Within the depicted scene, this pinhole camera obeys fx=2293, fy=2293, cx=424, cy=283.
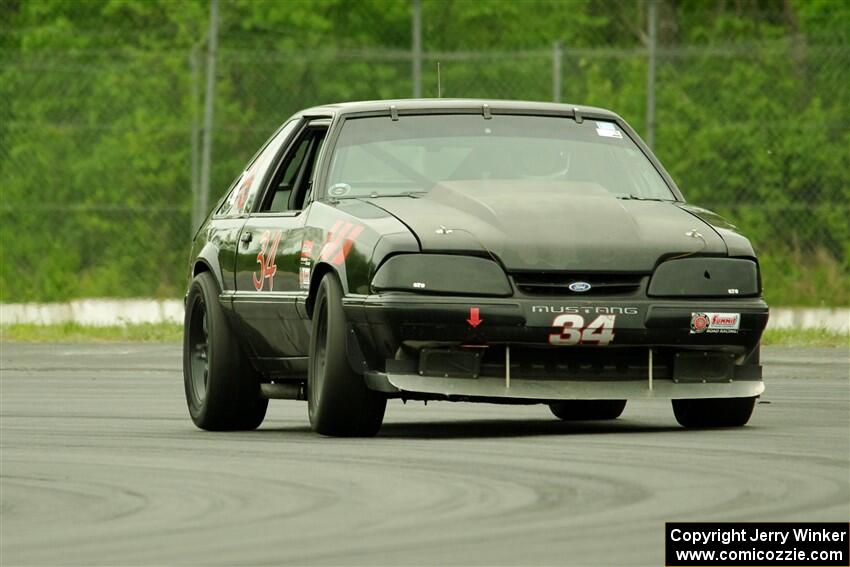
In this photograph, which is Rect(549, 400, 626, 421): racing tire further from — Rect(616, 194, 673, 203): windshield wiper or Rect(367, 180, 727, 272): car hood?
Rect(367, 180, 727, 272): car hood

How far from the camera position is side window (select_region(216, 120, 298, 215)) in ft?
38.2

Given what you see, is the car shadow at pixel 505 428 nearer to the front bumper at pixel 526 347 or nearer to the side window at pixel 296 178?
the front bumper at pixel 526 347

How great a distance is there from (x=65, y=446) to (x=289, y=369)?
1.29m

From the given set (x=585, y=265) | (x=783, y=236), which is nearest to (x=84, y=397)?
(x=585, y=265)

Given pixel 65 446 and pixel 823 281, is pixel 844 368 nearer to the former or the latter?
pixel 823 281

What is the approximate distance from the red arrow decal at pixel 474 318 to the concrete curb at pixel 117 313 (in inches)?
466

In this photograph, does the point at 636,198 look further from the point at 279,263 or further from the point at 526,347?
the point at 279,263

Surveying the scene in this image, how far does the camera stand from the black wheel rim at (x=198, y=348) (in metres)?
11.5

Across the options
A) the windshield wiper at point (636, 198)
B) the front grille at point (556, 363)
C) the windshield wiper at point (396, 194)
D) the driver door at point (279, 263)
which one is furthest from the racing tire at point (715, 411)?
the driver door at point (279, 263)

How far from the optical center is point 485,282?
955 cm

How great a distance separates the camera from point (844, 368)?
50.8ft

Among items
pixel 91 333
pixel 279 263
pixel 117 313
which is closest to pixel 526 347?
pixel 279 263

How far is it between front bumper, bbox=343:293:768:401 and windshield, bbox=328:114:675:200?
97 cm

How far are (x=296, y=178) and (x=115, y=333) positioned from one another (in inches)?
383
